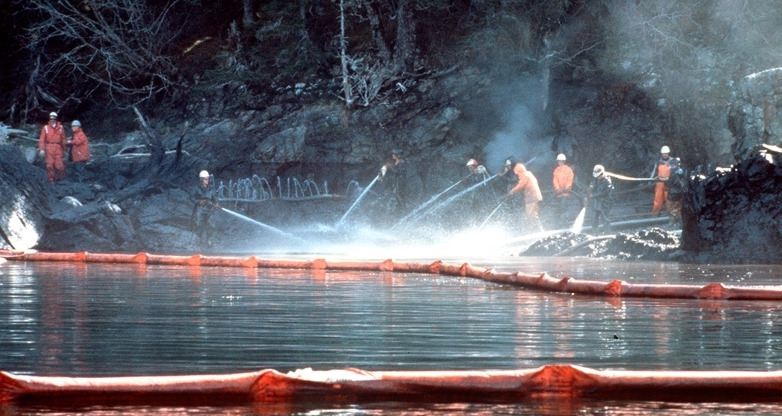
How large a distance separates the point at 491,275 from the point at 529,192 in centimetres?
1240

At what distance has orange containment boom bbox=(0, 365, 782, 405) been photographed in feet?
17.4

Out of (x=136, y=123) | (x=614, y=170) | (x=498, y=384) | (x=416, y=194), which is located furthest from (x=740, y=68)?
(x=498, y=384)

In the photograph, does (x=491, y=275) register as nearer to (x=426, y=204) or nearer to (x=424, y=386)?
(x=424, y=386)

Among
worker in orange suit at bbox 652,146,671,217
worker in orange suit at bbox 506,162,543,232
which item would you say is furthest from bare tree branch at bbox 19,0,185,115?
worker in orange suit at bbox 652,146,671,217

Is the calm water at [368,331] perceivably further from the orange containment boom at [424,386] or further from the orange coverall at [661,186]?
the orange coverall at [661,186]

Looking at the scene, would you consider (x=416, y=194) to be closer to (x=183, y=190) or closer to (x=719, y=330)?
(x=183, y=190)

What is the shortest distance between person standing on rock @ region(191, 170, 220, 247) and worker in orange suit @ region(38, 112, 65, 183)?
16.7 ft

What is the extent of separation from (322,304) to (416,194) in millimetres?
21753

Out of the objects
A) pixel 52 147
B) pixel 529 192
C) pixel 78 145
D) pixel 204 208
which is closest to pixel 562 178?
pixel 529 192

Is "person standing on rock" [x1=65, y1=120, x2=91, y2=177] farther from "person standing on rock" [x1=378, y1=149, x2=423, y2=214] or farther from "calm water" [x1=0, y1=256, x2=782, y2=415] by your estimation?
"calm water" [x1=0, y1=256, x2=782, y2=415]

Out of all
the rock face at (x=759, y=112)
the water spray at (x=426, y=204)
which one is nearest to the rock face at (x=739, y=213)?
the rock face at (x=759, y=112)

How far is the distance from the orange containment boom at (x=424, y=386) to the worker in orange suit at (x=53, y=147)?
2641 cm

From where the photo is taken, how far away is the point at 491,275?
14219 mm

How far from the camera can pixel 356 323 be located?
8.97m
